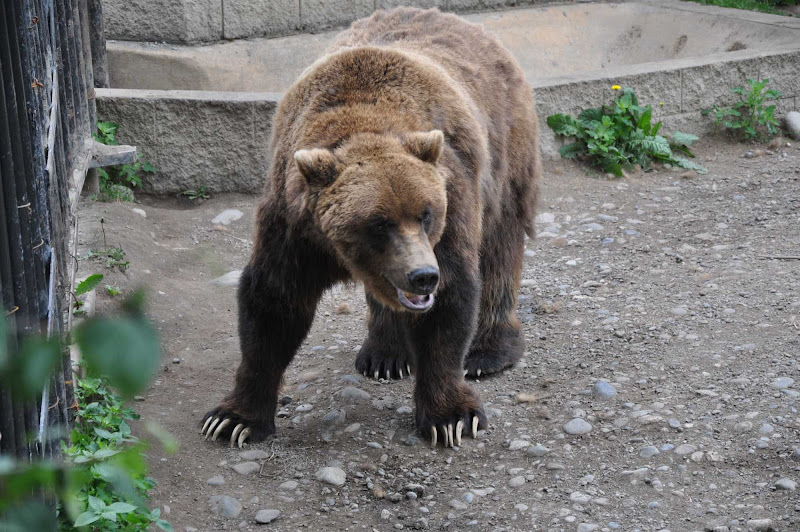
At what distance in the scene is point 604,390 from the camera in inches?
168

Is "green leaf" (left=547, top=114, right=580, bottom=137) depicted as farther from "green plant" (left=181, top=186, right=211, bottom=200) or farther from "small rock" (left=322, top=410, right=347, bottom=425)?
"small rock" (left=322, top=410, right=347, bottom=425)

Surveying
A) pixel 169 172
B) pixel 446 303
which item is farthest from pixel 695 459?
pixel 169 172

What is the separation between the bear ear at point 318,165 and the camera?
130 inches

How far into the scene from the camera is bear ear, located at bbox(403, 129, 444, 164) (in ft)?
11.1

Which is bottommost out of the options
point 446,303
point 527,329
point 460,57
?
point 527,329

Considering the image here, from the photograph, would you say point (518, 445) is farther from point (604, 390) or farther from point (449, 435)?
point (604, 390)

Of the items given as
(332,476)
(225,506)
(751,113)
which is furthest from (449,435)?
(751,113)

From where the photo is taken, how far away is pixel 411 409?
4297 millimetres

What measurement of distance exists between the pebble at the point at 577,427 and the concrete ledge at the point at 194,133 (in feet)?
10.9

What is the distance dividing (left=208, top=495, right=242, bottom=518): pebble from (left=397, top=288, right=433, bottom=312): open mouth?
3.30ft

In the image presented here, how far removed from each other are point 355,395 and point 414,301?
117 cm

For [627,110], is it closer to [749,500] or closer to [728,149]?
[728,149]

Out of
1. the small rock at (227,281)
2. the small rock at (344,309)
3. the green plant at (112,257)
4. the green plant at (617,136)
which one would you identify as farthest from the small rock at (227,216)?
the green plant at (617,136)

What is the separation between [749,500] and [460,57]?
8.03ft
